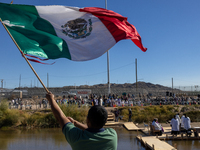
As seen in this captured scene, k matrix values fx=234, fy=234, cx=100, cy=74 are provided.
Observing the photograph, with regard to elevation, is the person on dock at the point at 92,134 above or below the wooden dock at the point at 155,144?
above

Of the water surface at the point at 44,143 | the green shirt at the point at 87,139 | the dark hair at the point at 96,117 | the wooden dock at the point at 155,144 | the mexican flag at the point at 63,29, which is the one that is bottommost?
the water surface at the point at 44,143

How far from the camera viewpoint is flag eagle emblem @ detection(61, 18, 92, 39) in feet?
22.1

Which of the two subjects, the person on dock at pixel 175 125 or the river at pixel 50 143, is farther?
the person on dock at pixel 175 125

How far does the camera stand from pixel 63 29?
6781 mm

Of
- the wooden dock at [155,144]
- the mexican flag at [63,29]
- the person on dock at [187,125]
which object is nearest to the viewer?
the mexican flag at [63,29]

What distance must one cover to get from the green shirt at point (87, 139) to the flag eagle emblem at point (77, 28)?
15.4ft

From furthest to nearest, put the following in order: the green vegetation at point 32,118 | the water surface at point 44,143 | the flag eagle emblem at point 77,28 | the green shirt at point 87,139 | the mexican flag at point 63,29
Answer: the green vegetation at point 32,118
the water surface at point 44,143
the flag eagle emblem at point 77,28
the mexican flag at point 63,29
the green shirt at point 87,139

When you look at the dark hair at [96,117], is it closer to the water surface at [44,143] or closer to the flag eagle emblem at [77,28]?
the flag eagle emblem at [77,28]

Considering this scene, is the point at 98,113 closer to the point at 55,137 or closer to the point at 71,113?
the point at 55,137

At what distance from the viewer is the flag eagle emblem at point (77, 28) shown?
673 centimetres

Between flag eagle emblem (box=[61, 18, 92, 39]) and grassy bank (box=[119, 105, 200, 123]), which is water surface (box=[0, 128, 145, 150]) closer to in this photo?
grassy bank (box=[119, 105, 200, 123])

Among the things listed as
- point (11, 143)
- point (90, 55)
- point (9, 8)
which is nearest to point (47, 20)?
point (9, 8)

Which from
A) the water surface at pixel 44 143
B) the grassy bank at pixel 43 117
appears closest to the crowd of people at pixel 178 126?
the water surface at pixel 44 143

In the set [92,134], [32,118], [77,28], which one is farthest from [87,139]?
[32,118]
